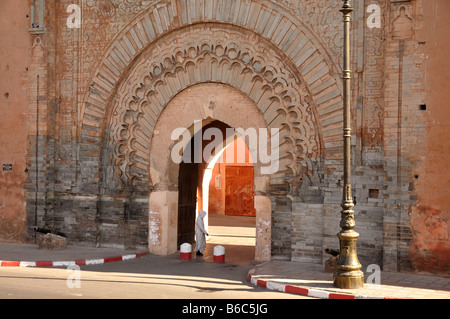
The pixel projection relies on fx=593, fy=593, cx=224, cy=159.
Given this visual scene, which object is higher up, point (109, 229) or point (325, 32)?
point (325, 32)

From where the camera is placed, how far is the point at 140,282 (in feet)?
28.2

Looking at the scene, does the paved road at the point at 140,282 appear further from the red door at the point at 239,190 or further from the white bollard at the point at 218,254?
the red door at the point at 239,190

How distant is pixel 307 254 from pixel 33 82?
22.7 feet

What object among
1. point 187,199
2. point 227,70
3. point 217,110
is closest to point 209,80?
point 227,70

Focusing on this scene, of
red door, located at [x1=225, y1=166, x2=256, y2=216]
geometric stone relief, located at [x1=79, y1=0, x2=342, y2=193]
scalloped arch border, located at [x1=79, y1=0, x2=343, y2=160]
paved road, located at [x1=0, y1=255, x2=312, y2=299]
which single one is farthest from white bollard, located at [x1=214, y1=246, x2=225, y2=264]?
red door, located at [x1=225, y1=166, x2=256, y2=216]

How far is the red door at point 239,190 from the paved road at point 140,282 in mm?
11427

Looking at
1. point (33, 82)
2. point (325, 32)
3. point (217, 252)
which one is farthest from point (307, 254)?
point (33, 82)

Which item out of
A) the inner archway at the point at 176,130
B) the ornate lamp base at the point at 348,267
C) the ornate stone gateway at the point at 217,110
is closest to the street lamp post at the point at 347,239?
the ornate lamp base at the point at 348,267

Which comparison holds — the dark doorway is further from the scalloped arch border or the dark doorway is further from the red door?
the red door

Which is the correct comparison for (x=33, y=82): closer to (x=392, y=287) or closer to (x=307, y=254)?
(x=307, y=254)

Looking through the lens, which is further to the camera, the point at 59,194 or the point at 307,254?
the point at 59,194

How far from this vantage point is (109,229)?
39.9 ft

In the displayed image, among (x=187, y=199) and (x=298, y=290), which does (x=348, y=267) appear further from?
(x=187, y=199)

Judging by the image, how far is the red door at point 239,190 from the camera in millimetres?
22359
